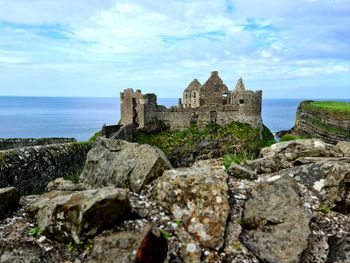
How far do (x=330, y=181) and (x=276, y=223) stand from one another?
227cm

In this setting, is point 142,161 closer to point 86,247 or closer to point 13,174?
point 86,247

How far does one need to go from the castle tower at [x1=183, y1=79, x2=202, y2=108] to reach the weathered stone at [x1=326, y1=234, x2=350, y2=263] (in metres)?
48.3

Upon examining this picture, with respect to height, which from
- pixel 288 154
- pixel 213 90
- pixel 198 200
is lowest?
pixel 198 200

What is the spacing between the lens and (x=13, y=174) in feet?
34.5

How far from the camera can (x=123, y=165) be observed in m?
8.80

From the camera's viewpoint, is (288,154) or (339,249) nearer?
(339,249)

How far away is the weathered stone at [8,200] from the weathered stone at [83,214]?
941 millimetres

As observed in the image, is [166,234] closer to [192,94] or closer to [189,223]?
[189,223]

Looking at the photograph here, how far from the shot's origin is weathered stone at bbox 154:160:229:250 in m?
6.68

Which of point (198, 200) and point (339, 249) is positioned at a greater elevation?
point (198, 200)

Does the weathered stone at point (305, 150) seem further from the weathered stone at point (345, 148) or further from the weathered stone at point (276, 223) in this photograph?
the weathered stone at point (276, 223)

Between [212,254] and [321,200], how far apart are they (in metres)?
3.33

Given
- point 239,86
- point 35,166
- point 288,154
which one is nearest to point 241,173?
point 288,154

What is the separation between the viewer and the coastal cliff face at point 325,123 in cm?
6253
